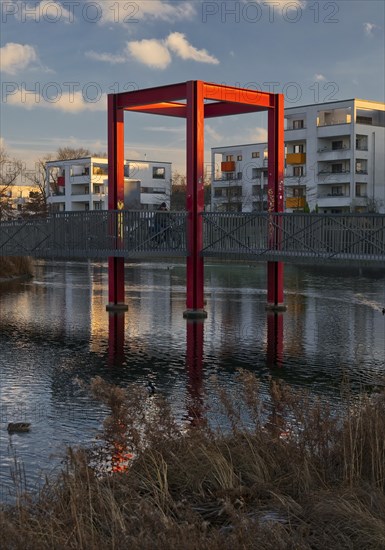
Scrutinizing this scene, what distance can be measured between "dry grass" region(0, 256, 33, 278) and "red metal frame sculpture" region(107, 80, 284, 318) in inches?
648

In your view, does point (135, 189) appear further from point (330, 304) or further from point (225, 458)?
point (225, 458)

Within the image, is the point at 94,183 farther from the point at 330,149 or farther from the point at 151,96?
the point at 151,96

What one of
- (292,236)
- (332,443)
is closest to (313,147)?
(292,236)

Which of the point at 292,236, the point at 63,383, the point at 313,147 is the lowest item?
the point at 63,383

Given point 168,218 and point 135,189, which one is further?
point 135,189

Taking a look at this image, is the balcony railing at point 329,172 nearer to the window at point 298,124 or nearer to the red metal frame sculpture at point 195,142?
the window at point 298,124

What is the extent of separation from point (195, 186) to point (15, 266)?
21.1 m

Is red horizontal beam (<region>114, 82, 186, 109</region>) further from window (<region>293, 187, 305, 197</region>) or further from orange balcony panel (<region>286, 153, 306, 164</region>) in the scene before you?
window (<region>293, 187, 305, 197</region>)

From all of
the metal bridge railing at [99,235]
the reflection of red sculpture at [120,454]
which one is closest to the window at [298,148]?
the metal bridge railing at [99,235]

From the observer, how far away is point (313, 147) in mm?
80875

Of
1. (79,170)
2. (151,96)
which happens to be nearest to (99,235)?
(151,96)

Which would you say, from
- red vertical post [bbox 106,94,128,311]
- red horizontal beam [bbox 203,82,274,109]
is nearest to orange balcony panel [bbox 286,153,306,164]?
red horizontal beam [bbox 203,82,274,109]

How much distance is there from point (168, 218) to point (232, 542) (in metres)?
20.3

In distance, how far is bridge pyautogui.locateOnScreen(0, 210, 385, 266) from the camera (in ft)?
72.8
